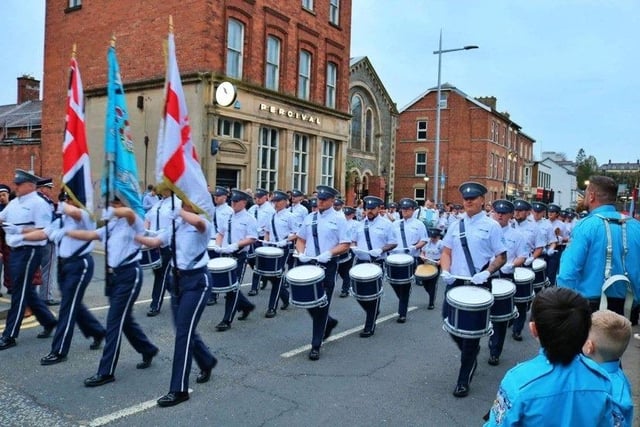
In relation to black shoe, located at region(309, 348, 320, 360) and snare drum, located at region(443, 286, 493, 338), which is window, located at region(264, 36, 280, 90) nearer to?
black shoe, located at region(309, 348, 320, 360)

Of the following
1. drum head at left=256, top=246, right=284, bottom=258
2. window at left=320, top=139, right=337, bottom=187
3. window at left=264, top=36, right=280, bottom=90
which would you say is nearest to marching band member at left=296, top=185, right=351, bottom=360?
drum head at left=256, top=246, right=284, bottom=258

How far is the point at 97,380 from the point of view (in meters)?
5.54

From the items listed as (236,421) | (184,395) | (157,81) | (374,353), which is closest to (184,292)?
(184,395)

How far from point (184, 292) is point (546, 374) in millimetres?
3822

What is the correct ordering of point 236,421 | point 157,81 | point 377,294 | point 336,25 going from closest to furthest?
point 236,421 → point 377,294 → point 157,81 → point 336,25

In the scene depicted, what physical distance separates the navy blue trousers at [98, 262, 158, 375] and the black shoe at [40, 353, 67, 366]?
92cm

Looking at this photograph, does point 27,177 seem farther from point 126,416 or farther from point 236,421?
point 236,421

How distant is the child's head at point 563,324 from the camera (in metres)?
2.23

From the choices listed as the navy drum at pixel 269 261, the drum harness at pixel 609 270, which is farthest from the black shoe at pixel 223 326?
the drum harness at pixel 609 270

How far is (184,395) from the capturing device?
17.0ft

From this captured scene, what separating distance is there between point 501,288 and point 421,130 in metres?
44.8

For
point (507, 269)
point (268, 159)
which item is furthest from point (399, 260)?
point (268, 159)

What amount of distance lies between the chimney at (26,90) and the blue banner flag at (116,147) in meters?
39.6

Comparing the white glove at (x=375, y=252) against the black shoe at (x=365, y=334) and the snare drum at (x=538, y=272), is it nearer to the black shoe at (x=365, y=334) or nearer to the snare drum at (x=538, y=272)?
the black shoe at (x=365, y=334)
